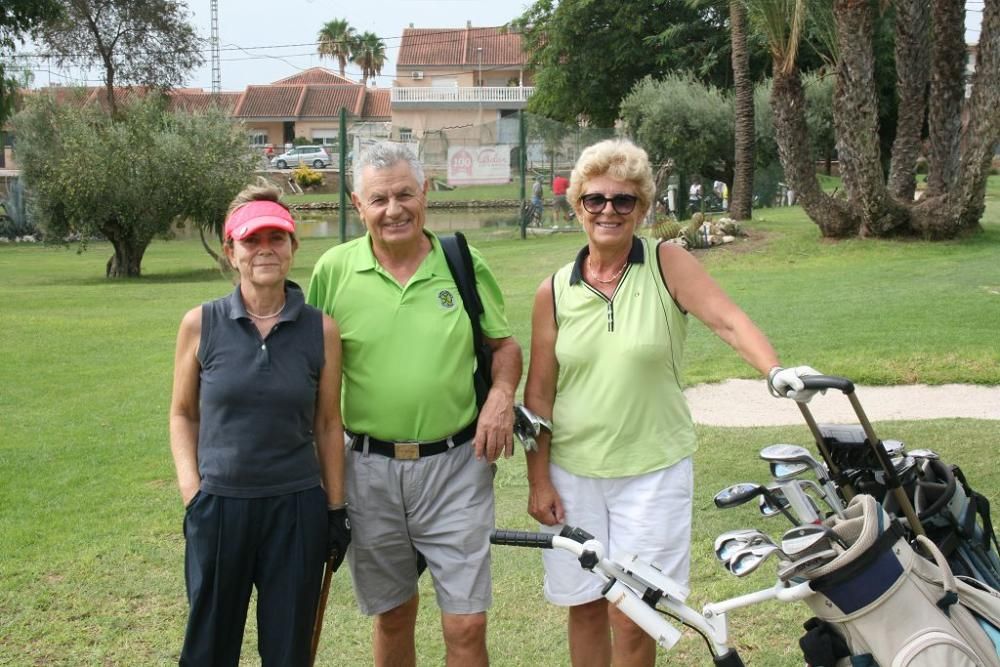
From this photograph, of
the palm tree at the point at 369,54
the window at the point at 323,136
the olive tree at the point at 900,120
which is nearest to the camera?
the olive tree at the point at 900,120

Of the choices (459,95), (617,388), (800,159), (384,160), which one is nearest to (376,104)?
(459,95)

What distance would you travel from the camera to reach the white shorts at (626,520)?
3.50 metres

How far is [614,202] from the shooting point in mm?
3557

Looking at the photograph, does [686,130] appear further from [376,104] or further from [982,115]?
[376,104]

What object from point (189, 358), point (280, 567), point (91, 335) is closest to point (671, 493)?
point (280, 567)

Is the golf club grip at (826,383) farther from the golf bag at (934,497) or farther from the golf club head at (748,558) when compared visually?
the golf bag at (934,497)

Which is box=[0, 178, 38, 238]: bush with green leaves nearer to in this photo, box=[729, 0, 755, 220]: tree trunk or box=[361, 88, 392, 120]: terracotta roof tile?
box=[729, 0, 755, 220]: tree trunk

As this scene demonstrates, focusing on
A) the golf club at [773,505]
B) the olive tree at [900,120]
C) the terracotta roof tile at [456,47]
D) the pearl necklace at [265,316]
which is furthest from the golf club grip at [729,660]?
the terracotta roof tile at [456,47]

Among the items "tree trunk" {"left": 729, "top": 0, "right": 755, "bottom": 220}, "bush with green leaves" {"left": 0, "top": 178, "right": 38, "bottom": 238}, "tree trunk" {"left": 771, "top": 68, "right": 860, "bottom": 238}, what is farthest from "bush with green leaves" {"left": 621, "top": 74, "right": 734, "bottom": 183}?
"bush with green leaves" {"left": 0, "top": 178, "right": 38, "bottom": 238}

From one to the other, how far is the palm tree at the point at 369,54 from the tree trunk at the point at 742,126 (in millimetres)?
71682

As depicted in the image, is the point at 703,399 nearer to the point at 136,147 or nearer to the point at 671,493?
the point at 671,493

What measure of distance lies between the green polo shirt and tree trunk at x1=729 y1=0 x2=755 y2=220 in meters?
20.8

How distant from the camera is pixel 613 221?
11.7 feet

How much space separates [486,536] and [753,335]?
3.52 feet
